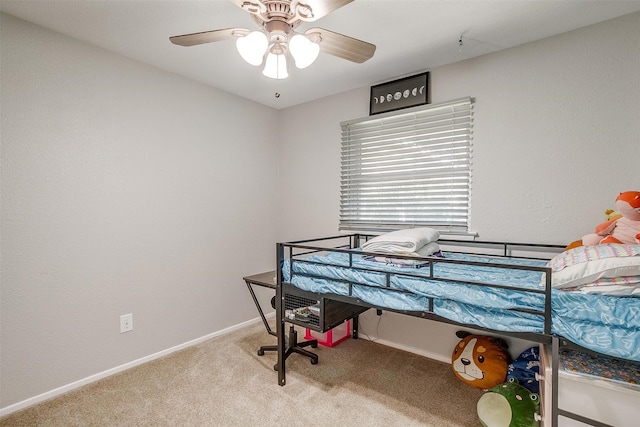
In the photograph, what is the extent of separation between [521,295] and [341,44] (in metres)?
1.38

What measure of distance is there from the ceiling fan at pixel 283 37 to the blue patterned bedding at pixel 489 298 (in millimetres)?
1105

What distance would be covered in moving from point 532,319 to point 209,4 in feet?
6.98

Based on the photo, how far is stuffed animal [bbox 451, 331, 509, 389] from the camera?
73.5 inches

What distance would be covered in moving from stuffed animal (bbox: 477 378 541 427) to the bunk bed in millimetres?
215

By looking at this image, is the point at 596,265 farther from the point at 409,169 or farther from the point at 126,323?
the point at 126,323

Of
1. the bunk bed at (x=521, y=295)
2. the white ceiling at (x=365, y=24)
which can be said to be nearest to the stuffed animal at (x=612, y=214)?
the bunk bed at (x=521, y=295)

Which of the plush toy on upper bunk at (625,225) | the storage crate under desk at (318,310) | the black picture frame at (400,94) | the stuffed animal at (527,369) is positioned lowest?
the stuffed animal at (527,369)

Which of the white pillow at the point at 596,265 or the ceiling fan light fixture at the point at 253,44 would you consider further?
the ceiling fan light fixture at the point at 253,44

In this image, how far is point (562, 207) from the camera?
6.17 feet

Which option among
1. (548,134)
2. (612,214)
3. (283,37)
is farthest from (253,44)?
(612,214)

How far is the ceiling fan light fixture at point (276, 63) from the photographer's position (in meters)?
1.49

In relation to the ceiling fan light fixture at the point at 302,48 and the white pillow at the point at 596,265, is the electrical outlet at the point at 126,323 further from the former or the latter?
the white pillow at the point at 596,265

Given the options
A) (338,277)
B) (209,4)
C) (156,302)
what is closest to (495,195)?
(338,277)

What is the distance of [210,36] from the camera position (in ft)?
4.65
